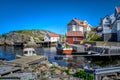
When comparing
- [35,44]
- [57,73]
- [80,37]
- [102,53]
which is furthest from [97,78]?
[35,44]

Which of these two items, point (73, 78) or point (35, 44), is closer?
point (73, 78)

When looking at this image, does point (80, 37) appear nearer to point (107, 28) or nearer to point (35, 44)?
point (107, 28)

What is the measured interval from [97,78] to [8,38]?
13662 cm

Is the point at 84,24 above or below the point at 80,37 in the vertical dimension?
above

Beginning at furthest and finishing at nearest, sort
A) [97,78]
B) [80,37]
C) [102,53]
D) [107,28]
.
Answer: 1. [80,37]
2. [107,28]
3. [102,53]
4. [97,78]

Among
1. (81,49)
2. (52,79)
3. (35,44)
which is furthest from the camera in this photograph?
(35,44)

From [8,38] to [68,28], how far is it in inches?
2061

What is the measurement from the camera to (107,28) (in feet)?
247

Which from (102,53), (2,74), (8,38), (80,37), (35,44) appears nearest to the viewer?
(2,74)

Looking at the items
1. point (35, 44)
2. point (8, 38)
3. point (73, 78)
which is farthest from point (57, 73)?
point (8, 38)

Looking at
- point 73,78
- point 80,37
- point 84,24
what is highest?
point 84,24

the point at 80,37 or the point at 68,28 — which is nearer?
the point at 80,37

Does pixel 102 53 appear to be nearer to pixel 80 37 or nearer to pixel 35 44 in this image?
pixel 80 37

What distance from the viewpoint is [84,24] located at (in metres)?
111
